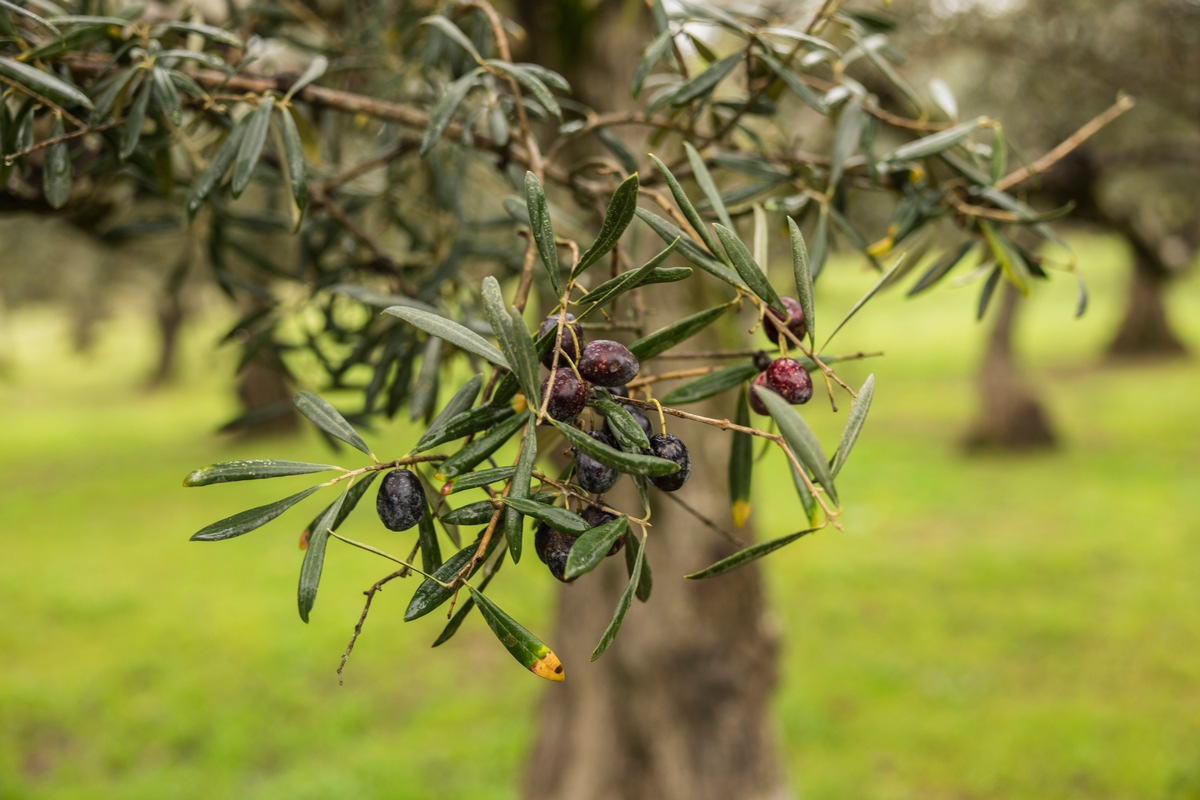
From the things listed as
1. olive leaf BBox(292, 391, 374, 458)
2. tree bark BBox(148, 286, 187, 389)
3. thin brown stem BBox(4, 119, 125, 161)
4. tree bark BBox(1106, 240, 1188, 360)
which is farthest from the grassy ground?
tree bark BBox(148, 286, 187, 389)

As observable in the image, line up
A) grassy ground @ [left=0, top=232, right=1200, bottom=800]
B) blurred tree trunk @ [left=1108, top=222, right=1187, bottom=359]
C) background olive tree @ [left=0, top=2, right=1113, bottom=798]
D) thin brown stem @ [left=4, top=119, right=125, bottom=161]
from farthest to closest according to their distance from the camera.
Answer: blurred tree trunk @ [left=1108, top=222, right=1187, bottom=359]
grassy ground @ [left=0, top=232, right=1200, bottom=800]
thin brown stem @ [left=4, top=119, right=125, bottom=161]
background olive tree @ [left=0, top=2, right=1113, bottom=798]

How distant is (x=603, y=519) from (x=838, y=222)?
0.67 m

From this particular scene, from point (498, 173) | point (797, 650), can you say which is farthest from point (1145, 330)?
point (498, 173)

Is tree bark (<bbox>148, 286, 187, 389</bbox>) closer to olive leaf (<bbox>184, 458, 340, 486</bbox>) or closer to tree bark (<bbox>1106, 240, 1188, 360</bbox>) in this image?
tree bark (<bbox>1106, 240, 1188, 360</bbox>)

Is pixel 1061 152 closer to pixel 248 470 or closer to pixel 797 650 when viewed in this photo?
A: pixel 248 470

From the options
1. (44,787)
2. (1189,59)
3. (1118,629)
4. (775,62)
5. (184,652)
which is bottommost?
(184,652)

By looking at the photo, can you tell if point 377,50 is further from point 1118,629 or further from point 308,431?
point 308,431

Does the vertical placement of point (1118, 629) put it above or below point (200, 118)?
below

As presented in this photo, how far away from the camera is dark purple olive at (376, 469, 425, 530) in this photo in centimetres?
71

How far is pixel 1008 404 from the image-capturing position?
1035 cm

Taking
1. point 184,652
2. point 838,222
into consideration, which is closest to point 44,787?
point 184,652

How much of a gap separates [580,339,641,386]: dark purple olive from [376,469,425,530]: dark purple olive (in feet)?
0.51

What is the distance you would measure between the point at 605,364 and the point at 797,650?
5690 mm

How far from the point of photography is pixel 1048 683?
5383mm
